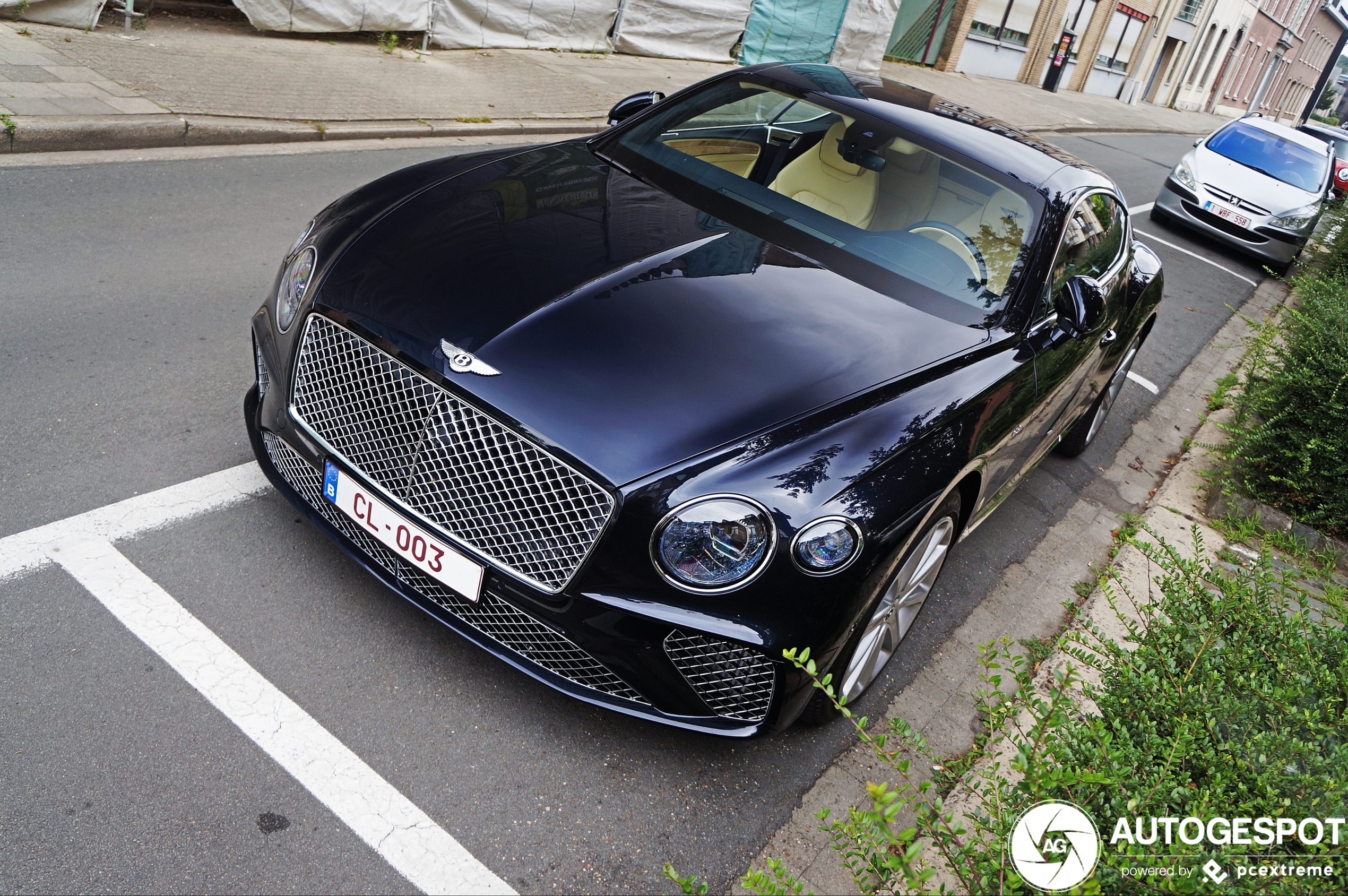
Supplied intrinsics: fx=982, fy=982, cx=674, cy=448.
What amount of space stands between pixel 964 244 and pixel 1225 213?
34.0ft

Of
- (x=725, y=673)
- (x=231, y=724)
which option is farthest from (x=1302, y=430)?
(x=231, y=724)

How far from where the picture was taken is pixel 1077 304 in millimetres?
3609

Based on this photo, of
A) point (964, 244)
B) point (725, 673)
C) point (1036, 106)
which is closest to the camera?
point (725, 673)

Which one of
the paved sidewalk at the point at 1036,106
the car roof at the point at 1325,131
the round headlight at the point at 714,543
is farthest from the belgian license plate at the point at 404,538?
the car roof at the point at 1325,131

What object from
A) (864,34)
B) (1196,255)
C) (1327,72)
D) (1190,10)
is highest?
(1327,72)

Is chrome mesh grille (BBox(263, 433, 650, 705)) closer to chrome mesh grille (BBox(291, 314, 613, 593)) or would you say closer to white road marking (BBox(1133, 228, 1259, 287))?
chrome mesh grille (BBox(291, 314, 613, 593))

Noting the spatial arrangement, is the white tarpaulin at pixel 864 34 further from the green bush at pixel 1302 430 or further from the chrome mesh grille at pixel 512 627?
the chrome mesh grille at pixel 512 627

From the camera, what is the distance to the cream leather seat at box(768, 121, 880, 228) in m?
3.70

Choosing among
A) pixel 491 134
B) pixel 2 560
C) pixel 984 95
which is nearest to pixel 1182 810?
pixel 2 560

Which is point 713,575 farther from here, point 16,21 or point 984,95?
point 984,95

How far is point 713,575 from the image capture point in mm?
2395

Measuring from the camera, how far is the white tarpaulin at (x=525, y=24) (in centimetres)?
1152

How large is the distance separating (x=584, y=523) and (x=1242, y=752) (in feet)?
5.53

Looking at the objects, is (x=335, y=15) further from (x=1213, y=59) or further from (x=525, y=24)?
(x=1213, y=59)
